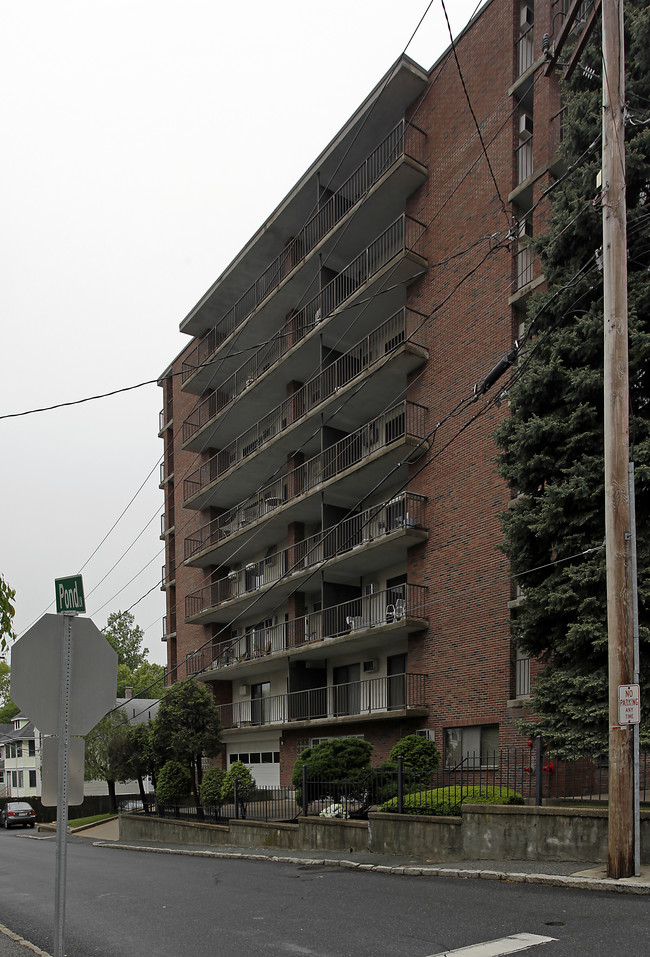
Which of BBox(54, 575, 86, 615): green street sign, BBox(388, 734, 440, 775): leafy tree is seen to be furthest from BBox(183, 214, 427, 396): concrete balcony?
BBox(54, 575, 86, 615): green street sign

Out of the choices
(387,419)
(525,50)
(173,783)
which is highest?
(525,50)

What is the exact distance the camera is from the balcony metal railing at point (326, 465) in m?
24.2

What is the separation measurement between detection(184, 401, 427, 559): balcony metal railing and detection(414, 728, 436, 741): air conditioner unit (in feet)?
25.0

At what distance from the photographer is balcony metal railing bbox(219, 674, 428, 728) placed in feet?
74.3

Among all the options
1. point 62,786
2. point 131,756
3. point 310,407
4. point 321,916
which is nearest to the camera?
point 62,786

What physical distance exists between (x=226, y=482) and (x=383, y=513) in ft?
34.3

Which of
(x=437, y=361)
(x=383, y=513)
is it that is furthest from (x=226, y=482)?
(x=437, y=361)

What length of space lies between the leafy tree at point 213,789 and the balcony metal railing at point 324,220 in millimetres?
13833

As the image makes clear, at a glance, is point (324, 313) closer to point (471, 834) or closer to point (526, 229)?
point (526, 229)

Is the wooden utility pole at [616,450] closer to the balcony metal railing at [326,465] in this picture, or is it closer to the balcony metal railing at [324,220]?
the balcony metal railing at [326,465]

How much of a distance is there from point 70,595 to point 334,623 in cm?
2125

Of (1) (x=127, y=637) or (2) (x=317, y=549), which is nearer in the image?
(2) (x=317, y=549)

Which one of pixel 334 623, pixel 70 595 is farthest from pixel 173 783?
pixel 70 595

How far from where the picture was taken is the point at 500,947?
7500 mm
